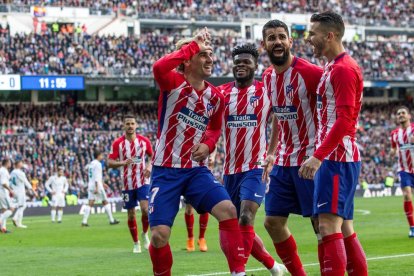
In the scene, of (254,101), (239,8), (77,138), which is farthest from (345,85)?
(239,8)

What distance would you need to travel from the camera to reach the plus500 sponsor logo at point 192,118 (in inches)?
416

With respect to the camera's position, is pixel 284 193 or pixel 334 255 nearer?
pixel 334 255

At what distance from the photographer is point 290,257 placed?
1116cm

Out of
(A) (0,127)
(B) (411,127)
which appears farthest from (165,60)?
(A) (0,127)

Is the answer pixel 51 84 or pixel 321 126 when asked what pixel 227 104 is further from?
pixel 51 84

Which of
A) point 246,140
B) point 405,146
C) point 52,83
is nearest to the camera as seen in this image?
point 246,140

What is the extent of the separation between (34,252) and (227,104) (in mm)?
8731

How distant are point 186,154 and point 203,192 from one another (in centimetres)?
47

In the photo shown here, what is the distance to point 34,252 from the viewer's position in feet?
67.2

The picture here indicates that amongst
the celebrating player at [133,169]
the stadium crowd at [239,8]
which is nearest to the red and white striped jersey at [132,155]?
the celebrating player at [133,169]

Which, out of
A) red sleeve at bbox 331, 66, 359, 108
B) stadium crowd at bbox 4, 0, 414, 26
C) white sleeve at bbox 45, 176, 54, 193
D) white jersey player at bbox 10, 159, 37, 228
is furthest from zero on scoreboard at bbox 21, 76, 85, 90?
red sleeve at bbox 331, 66, 359, 108

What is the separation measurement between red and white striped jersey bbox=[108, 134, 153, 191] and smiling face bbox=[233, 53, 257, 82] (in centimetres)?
729

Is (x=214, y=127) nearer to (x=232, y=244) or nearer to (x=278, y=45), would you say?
(x=278, y=45)

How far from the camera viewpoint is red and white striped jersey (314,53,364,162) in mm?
9047
